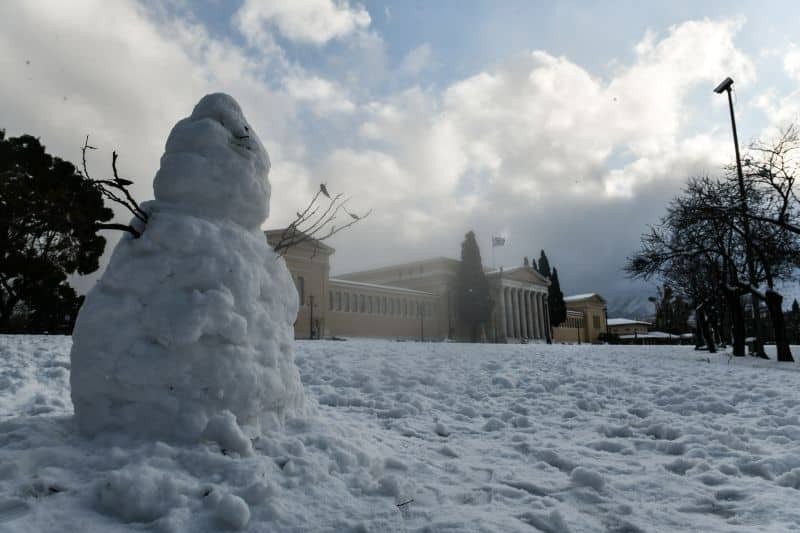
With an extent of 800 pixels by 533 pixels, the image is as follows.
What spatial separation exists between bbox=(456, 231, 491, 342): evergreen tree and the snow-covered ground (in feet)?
139

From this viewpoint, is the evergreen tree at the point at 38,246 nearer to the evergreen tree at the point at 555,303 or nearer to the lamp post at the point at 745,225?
the lamp post at the point at 745,225

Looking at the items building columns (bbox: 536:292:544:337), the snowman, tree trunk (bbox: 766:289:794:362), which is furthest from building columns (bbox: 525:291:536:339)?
the snowman

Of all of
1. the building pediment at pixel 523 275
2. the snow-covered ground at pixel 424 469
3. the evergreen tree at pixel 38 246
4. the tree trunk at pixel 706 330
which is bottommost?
the snow-covered ground at pixel 424 469

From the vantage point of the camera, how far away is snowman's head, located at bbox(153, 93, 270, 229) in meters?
3.90

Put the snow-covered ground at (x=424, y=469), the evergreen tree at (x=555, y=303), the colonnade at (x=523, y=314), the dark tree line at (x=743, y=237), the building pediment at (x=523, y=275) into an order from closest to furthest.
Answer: the snow-covered ground at (x=424, y=469) < the dark tree line at (x=743, y=237) < the colonnade at (x=523, y=314) < the building pediment at (x=523, y=275) < the evergreen tree at (x=555, y=303)

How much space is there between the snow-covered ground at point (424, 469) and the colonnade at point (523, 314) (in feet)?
170

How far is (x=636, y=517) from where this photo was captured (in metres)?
3.28

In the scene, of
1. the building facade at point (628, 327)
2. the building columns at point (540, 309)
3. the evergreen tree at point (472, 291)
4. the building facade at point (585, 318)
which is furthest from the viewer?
the building facade at point (628, 327)

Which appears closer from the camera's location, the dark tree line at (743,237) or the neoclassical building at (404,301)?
the dark tree line at (743,237)

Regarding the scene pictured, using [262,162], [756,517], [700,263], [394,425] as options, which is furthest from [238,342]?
[700,263]

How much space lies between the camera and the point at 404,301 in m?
50.6

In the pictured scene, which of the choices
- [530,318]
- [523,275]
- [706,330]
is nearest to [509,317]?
[530,318]

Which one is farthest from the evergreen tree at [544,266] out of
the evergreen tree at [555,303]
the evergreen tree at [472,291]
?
the evergreen tree at [472,291]

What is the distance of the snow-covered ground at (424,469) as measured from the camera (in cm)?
261
